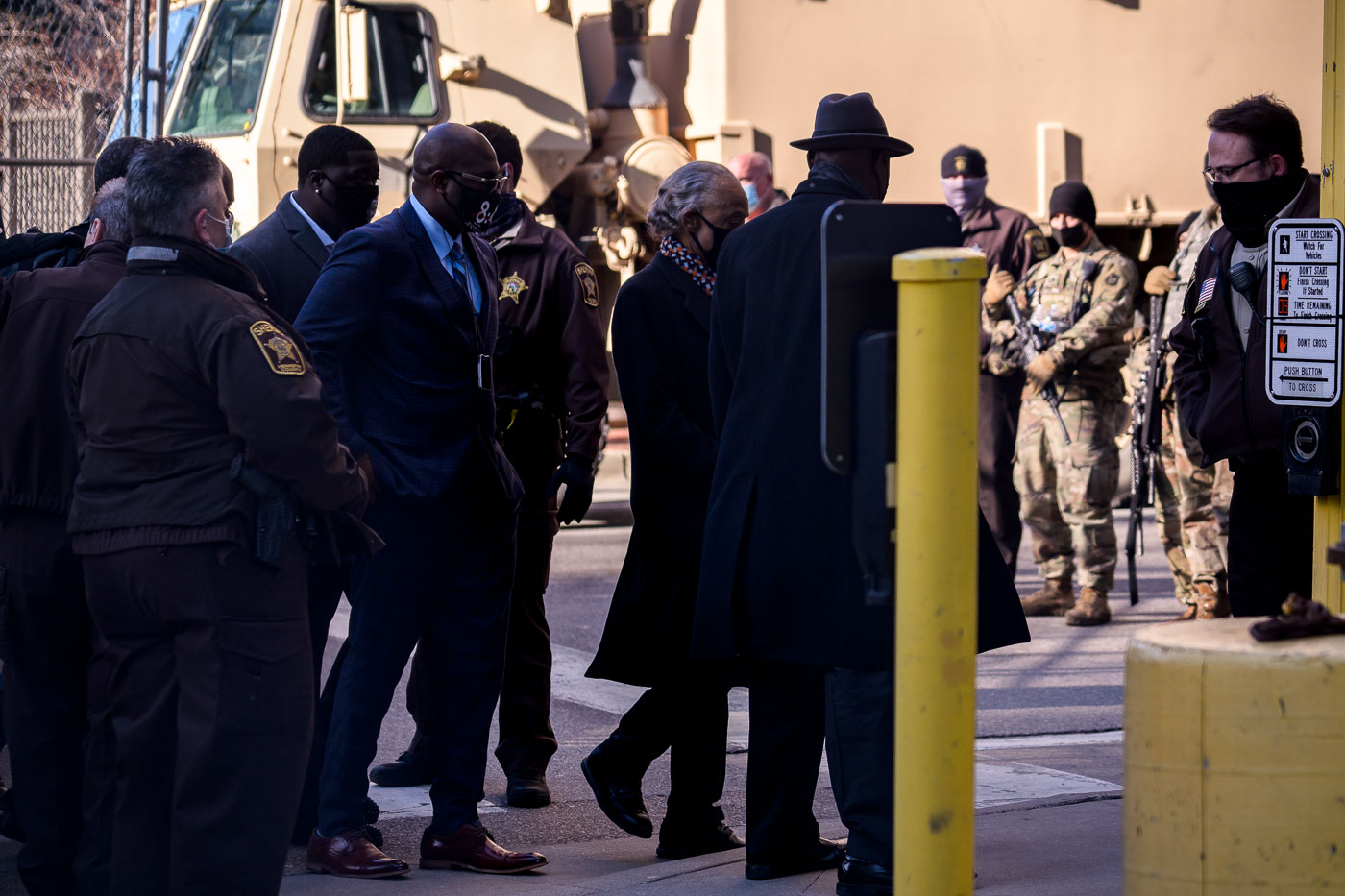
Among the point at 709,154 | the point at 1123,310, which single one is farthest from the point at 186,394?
the point at 709,154

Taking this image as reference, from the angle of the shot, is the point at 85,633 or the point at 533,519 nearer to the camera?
the point at 85,633

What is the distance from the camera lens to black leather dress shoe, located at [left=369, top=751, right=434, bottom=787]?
234 inches

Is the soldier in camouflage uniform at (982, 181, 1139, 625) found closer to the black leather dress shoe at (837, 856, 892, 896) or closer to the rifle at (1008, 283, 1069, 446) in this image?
the rifle at (1008, 283, 1069, 446)

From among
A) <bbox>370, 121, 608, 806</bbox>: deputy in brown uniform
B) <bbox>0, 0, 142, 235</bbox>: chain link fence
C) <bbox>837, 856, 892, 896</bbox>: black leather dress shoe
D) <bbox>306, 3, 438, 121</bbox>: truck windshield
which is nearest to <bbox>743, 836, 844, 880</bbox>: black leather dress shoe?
<bbox>837, 856, 892, 896</bbox>: black leather dress shoe

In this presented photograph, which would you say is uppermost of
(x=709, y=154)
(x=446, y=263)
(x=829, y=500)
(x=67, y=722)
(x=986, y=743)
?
(x=709, y=154)

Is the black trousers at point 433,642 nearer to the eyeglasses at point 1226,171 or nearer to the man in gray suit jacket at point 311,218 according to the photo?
the man in gray suit jacket at point 311,218

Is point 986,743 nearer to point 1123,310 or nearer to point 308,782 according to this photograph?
point 308,782

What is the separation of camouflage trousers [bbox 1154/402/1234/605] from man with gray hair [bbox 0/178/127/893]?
17.7 ft

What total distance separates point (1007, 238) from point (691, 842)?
542 centimetres

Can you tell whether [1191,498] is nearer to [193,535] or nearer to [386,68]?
[386,68]

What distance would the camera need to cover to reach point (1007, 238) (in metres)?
9.74

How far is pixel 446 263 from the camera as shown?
4.98 meters

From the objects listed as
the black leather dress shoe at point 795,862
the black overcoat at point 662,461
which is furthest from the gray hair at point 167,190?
the black leather dress shoe at point 795,862

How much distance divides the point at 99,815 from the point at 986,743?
3352 millimetres
